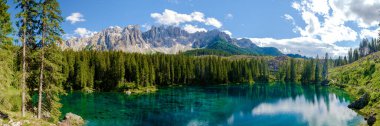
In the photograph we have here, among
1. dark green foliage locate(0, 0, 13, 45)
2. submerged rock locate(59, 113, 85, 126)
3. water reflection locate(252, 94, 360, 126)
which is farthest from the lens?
water reflection locate(252, 94, 360, 126)

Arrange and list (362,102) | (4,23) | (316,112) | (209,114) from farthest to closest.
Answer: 1. (316,112)
2. (362,102)
3. (209,114)
4. (4,23)

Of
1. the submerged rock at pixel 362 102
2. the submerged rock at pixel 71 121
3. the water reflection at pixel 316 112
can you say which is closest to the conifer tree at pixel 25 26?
the submerged rock at pixel 71 121

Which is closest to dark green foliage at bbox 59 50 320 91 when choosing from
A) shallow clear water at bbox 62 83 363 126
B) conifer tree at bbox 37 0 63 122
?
shallow clear water at bbox 62 83 363 126

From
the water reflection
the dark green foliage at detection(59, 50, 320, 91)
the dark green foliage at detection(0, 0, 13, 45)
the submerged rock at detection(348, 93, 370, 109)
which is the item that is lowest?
the water reflection

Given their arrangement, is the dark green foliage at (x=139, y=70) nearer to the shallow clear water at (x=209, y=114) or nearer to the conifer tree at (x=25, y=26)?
the shallow clear water at (x=209, y=114)

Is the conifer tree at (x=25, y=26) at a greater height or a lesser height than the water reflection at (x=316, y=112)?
greater

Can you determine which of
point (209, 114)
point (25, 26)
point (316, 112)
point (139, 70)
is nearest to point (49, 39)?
point (25, 26)

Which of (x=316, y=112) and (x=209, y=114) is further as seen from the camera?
(x=316, y=112)

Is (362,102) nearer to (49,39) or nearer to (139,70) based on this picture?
(49,39)

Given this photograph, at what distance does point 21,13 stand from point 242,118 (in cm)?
4705

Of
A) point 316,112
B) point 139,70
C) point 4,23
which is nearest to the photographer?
point 4,23

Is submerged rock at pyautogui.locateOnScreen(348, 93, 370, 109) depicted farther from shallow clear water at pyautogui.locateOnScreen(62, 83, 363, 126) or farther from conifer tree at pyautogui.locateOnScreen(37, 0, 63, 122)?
conifer tree at pyautogui.locateOnScreen(37, 0, 63, 122)

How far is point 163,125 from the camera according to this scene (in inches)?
2199

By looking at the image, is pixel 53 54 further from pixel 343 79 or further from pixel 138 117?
pixel 343 79
